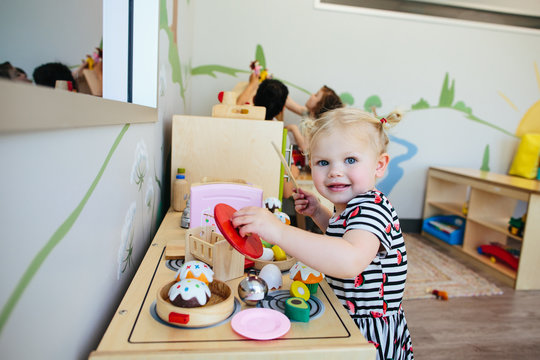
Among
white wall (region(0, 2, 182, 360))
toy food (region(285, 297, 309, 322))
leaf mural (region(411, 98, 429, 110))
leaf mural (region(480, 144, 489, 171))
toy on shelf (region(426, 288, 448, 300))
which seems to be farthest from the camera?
leaf mural (region(480, 144, 489, 171))

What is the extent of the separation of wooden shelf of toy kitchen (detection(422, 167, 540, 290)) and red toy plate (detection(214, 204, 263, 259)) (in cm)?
214

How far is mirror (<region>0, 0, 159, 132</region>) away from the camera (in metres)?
0.52

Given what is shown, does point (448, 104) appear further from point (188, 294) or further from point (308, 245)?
point (188, 294)

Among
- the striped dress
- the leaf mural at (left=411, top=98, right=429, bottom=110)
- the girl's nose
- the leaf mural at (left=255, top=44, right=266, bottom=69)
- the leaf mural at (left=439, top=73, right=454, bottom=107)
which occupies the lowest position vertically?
the striped dress

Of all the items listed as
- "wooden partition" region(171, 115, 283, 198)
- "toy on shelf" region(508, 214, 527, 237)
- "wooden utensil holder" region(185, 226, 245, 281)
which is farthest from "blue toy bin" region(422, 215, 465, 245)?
"wooden utensil holder" region(185, 226, 245, 281)

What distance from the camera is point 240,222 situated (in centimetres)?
64

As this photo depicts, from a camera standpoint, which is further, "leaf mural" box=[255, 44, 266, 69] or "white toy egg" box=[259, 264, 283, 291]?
"leaf mural" box=[255, 44, 266, 69]

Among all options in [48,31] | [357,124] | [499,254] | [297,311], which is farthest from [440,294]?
[48,31]

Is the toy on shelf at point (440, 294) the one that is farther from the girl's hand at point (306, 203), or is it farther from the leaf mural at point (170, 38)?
the leaf mural at point (170, 38)

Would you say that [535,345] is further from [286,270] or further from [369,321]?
[286,270]

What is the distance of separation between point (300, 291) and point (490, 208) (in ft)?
8.59

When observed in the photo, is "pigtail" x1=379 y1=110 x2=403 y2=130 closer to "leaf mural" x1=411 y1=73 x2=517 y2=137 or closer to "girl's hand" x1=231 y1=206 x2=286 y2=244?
"girl's hand" x1=231 y1=206 x2=286 y2=244

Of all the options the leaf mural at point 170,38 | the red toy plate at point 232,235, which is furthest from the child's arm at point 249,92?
the red toy plate at point 232,235

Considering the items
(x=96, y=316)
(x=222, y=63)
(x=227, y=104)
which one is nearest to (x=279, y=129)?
(x=227, y=104)
